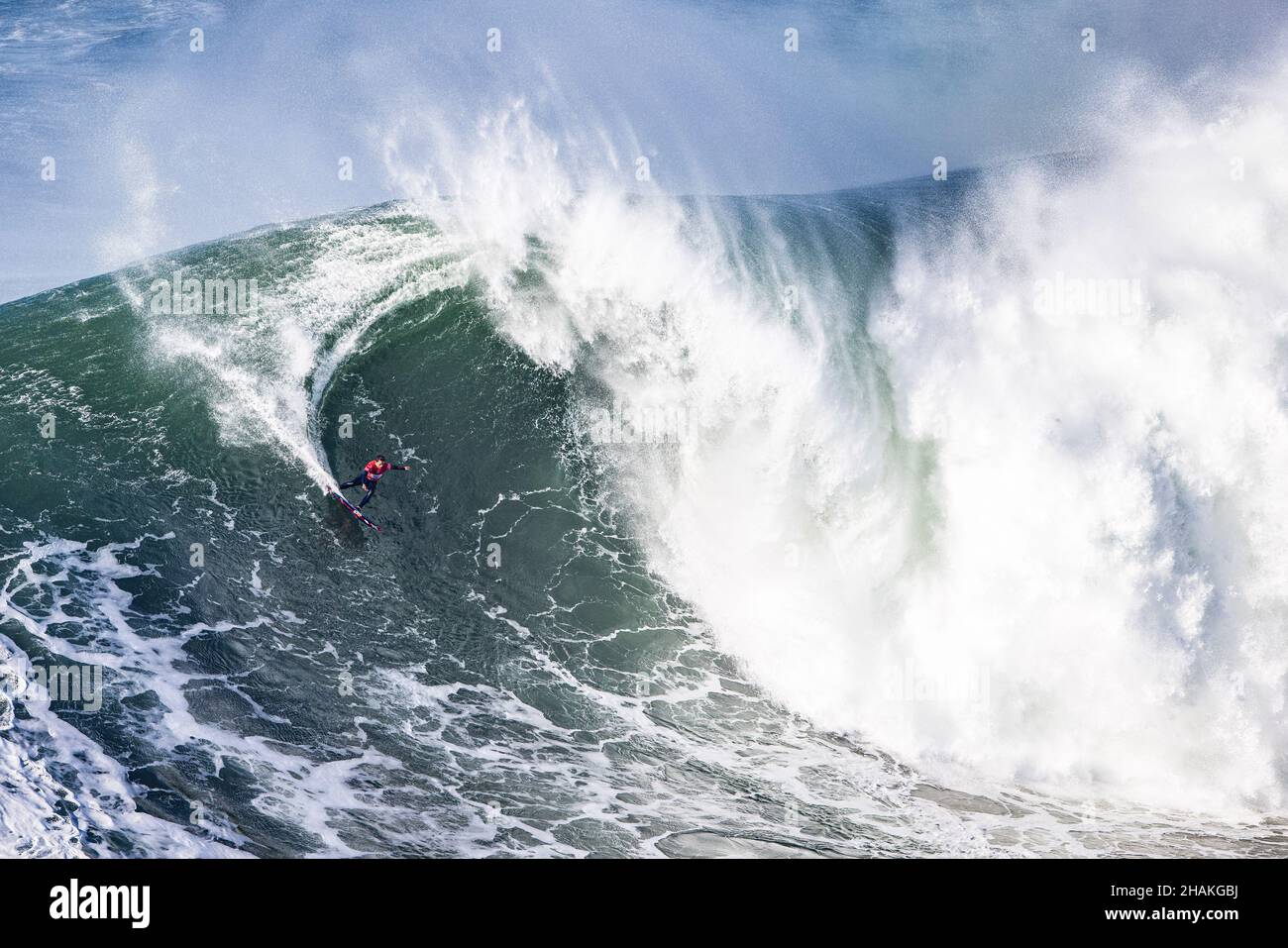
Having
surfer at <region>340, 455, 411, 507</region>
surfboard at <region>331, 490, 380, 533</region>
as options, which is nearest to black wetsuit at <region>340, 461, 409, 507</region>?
surfer at <region>340, 455, 411, 507</region>

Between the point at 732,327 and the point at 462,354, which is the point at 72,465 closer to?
the point at 462,354

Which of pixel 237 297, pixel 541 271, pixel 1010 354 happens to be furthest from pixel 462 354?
pixel 1010 354

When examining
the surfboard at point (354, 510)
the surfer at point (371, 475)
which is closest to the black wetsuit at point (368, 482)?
the surfer at point (371, 475)

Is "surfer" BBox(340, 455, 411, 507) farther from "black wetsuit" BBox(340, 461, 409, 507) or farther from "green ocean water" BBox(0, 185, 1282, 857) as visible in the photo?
"green ocean water" BBox(0, 185, 1282, 857)

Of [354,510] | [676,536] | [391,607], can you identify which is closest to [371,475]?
[354,510]

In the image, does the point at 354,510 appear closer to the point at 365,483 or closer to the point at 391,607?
the point at 365,483
